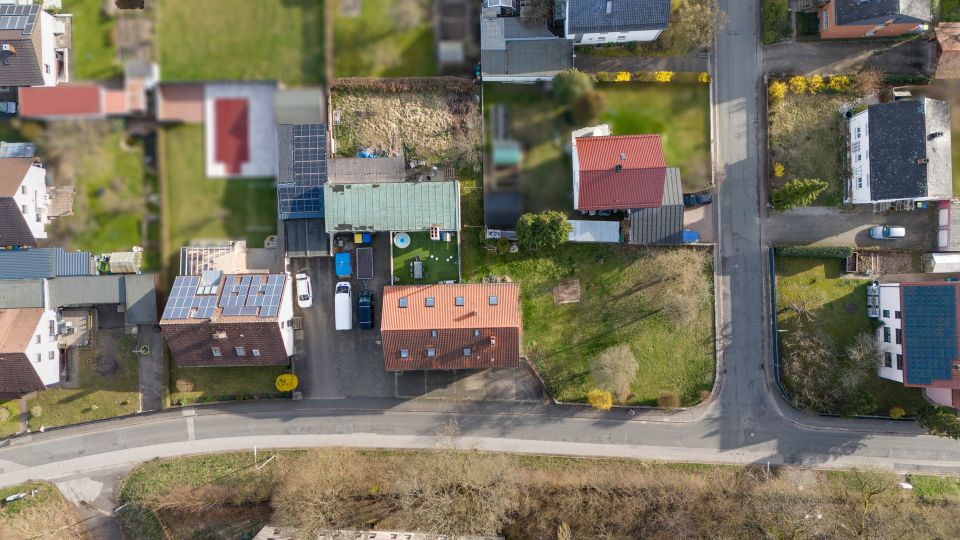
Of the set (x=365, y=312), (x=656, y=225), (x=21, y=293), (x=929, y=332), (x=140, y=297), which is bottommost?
(x=929, y=332)

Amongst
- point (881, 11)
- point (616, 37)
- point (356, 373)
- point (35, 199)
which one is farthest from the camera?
point (356, 373)

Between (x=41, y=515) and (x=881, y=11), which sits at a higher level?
(x=881, y=11)

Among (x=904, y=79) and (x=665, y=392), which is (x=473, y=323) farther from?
(x=904, y=79)

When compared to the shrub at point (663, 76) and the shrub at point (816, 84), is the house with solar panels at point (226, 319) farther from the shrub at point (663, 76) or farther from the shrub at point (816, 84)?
the shrub at point (816, 84)

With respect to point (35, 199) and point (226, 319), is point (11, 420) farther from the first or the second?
point (226, 319)

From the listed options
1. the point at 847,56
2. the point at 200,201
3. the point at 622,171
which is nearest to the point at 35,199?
the point at 200,201

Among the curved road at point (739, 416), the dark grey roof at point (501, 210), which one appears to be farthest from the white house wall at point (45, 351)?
the dark grey roof at point (501, 210)

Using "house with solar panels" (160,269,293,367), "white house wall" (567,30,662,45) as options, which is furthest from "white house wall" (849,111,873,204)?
"house with solar panels" (160,269,293,367)

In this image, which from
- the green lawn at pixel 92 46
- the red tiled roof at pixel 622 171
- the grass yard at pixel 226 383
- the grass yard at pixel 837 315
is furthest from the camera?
the grass yard at pixel 226 383
